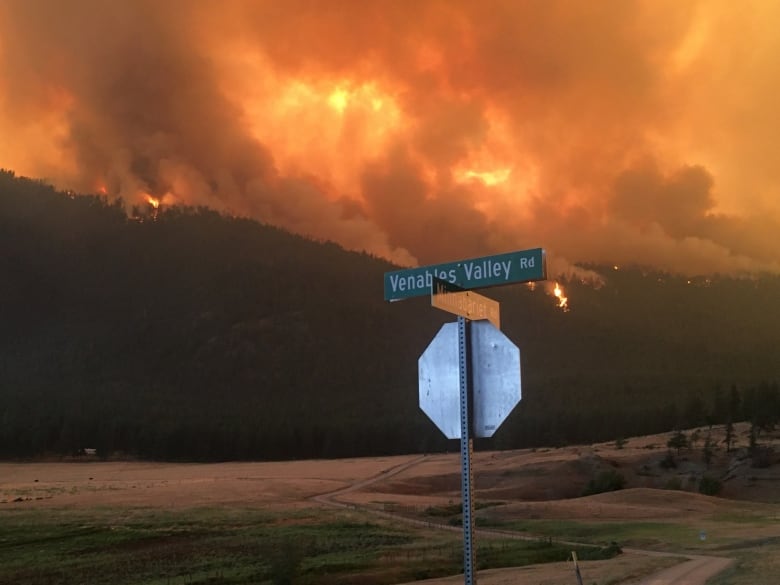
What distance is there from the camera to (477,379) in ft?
26.9

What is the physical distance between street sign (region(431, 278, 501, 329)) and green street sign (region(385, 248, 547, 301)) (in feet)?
0.80

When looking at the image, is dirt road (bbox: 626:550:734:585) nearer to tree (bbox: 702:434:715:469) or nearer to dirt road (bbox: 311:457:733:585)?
dirt road (bbox: 311:457:733:585)

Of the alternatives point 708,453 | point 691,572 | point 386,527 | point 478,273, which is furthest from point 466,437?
point 708,453

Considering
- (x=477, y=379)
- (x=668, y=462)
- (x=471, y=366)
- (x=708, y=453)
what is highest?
(x=708, y=453)

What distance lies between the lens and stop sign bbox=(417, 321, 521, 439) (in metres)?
8.02

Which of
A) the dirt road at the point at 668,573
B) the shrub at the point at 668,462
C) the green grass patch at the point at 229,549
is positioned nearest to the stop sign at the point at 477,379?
the dirt road at the point at 668,573

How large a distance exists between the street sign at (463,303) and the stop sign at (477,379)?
16 centimetres

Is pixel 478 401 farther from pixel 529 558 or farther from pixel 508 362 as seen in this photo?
pixel 529 558

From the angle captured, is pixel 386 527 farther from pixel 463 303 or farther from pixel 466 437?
pixel 463 303

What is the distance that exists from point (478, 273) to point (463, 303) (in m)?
0.73

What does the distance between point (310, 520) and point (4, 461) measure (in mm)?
135342

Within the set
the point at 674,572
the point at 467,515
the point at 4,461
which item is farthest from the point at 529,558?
the point at 4,461

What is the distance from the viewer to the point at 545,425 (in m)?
174

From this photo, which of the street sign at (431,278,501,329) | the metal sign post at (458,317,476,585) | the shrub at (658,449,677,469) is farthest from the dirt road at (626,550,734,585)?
the shrub at (658,449,677,469)
